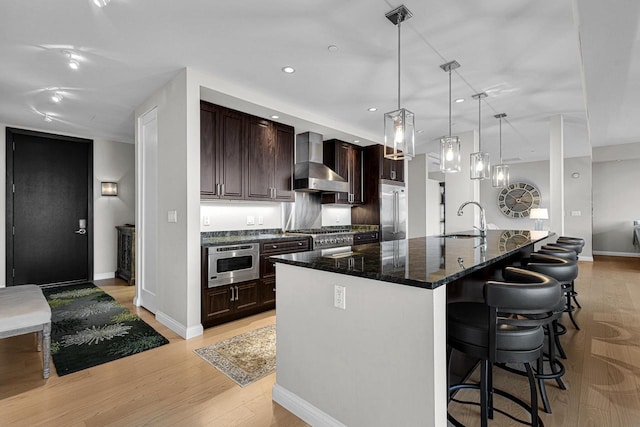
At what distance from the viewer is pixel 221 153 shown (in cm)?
367

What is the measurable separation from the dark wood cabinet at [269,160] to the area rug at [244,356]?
175cm

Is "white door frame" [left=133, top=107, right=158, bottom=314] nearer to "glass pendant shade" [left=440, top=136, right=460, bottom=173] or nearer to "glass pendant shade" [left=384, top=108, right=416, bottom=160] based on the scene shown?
"glass pendant shade" [left=384, top=108, right=416, bottom=160]

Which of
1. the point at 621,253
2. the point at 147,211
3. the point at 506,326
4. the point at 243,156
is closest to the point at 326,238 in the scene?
the point at 243,156

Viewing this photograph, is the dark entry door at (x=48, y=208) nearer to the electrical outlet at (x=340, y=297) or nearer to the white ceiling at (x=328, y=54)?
the white ceiling at (x=328, y=54)

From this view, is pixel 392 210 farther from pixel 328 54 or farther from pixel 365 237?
pixel 328 54

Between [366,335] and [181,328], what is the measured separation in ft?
7.50

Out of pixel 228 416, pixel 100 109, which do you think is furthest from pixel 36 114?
pixel 228 416

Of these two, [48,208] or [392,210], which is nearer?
[48,208]

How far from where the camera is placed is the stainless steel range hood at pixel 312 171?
4.54m

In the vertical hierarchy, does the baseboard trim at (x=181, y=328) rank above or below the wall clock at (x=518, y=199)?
below

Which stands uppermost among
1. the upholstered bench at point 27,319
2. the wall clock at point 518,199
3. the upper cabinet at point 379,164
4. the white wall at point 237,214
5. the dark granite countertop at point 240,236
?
the upper cabinet at point 379,164

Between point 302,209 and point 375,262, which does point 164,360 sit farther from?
point 302,209

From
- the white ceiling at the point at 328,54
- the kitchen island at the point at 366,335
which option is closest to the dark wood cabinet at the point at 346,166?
the white ceiling at the point at 328,54

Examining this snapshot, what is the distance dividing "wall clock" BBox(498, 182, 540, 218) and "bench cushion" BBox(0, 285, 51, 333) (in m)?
10.3
